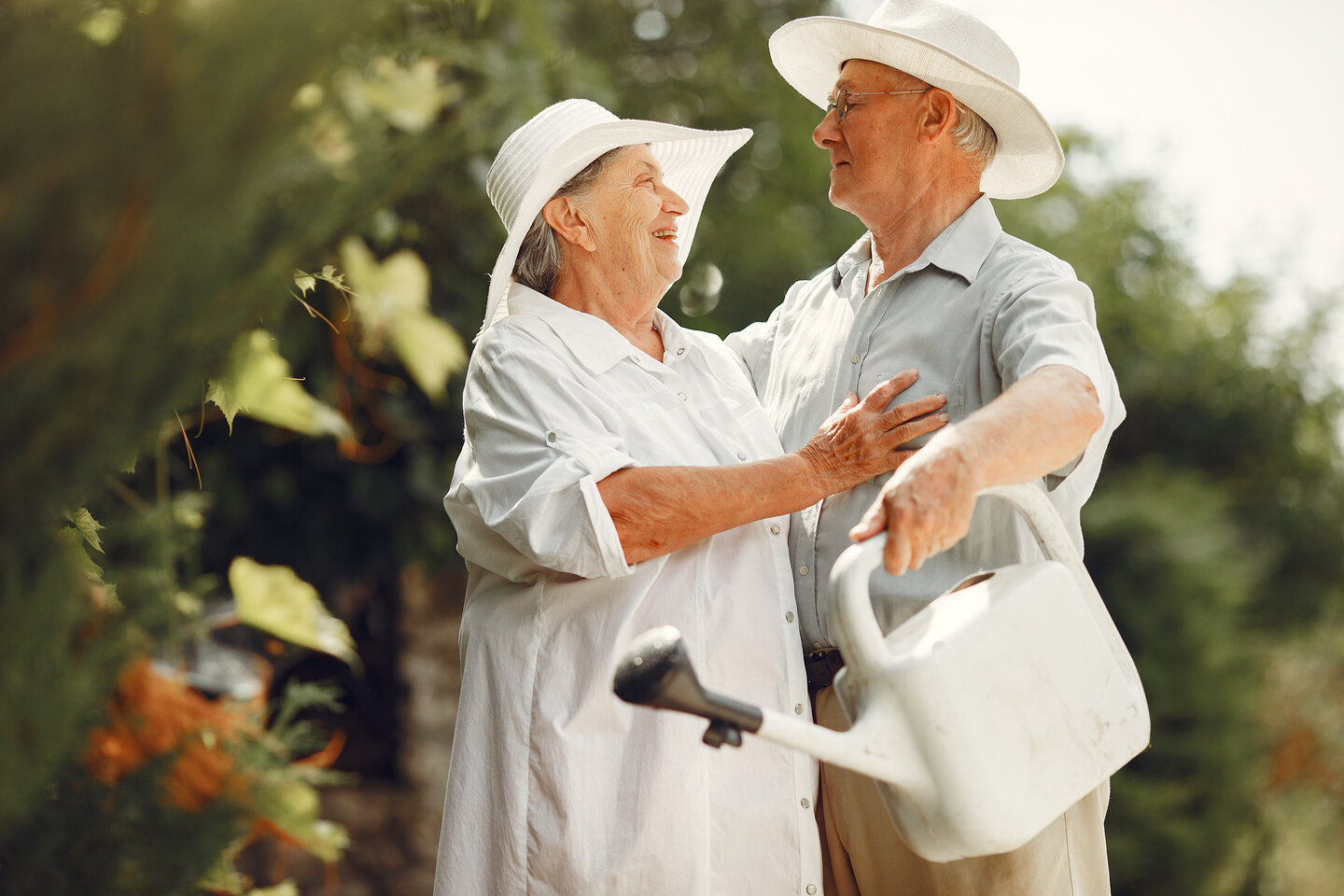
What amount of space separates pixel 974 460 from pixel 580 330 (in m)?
0.83

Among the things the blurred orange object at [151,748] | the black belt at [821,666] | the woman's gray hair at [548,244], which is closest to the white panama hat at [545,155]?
the woman's gray hair at [548,244]

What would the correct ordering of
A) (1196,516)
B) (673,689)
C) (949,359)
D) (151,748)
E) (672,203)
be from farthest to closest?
(1196,516) → (672,203) → (949,359) → (673,689) → (151,748)

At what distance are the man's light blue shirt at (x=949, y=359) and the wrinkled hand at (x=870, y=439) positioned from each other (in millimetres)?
87

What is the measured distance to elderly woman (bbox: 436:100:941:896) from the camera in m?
1.69

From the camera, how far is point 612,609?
1.79 m

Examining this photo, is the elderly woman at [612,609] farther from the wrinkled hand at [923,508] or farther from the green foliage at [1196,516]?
the green foliage at [1196,516]

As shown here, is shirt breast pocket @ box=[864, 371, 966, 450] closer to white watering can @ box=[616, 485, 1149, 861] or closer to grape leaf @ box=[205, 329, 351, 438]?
white watering can @ box=[616, 485, 1149, 861]

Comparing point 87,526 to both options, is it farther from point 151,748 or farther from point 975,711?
point 975,711

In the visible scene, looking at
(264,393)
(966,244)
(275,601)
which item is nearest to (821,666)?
(966,244)

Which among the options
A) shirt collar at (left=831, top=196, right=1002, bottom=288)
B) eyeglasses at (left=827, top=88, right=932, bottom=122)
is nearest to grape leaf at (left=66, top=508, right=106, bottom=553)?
shirt collar at (left=831, top=196, right=1002, bottom=288)

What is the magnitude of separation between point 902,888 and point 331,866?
2948 mm

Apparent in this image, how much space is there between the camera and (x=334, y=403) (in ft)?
10.6

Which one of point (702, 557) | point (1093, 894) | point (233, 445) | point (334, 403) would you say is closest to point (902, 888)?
point (1093, 894)

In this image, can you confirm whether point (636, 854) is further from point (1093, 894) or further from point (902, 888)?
point (1093, 894)
